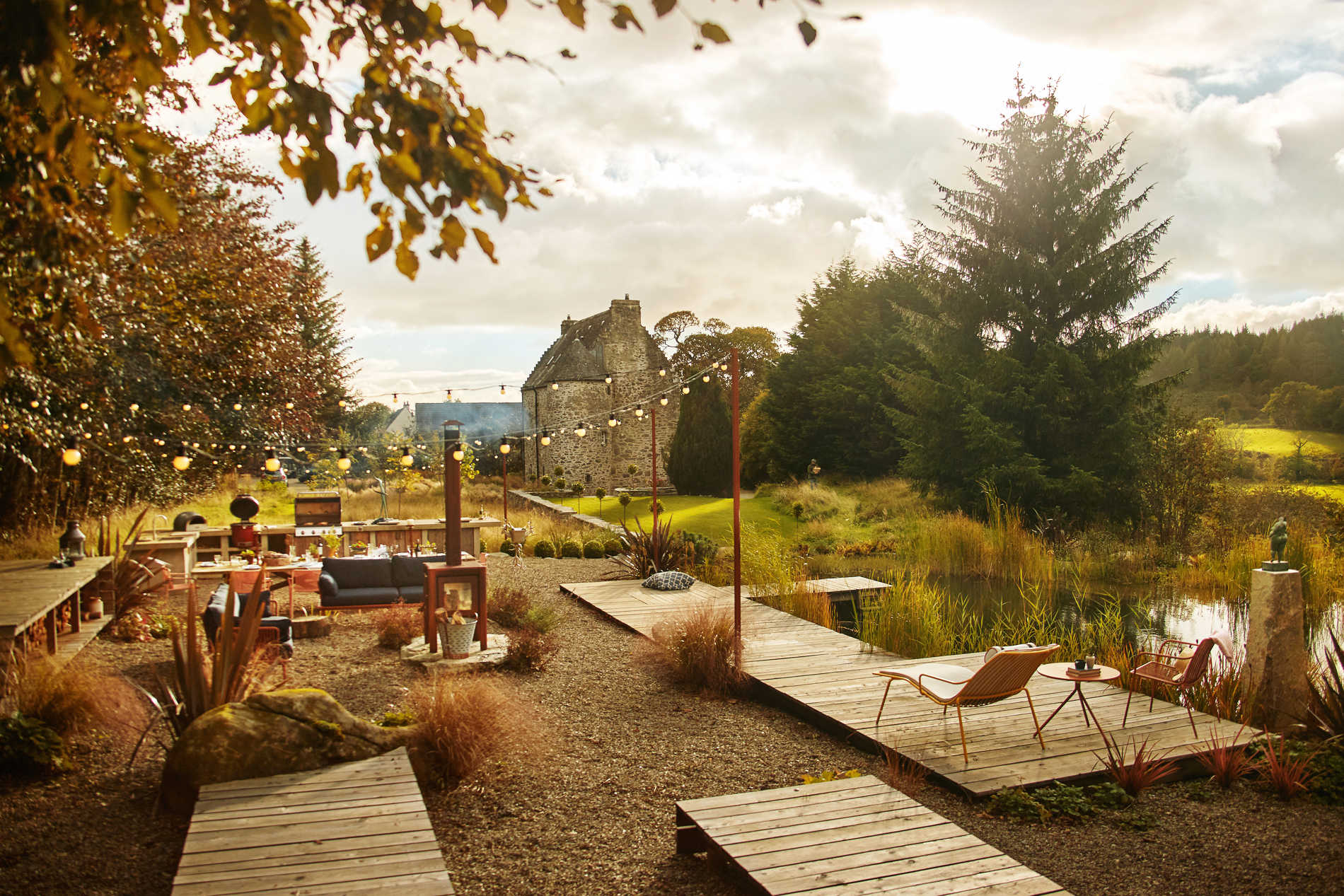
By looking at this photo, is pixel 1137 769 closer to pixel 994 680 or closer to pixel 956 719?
pixel 994 680

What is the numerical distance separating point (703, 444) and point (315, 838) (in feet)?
80.0

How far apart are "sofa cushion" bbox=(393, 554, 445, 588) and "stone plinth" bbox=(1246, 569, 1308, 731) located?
23.4 ft

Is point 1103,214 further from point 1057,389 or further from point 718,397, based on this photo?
point 718,397

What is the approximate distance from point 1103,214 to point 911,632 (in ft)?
46.2

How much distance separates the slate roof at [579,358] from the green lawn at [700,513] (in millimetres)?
4084

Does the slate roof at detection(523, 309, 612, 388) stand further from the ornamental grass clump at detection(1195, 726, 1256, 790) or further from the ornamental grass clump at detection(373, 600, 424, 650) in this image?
the ornamental grass clump at detection(1195, 726, 1256, 790)

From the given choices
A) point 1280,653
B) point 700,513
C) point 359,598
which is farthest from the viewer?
point 700,513

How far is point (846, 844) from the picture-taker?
3.41m

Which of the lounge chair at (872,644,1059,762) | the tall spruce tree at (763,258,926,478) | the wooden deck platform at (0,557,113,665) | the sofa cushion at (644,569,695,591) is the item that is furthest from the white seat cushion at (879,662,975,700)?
the tall spruce tree at (763,258,926,478)

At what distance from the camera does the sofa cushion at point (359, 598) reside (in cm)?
913

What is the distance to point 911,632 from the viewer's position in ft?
24.8

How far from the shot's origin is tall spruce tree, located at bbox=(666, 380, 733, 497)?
1074 inches

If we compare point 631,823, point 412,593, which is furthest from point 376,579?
point 631,823

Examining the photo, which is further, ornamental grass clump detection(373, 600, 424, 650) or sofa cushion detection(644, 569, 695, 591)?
sofa cushion detection(644, 569, 695, 591)
